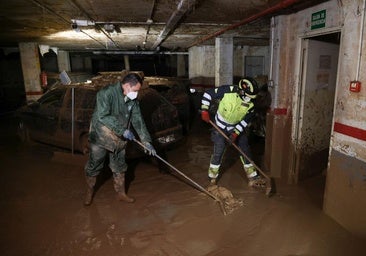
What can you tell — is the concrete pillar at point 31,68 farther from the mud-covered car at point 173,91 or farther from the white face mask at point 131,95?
the white face mask at point 131,95

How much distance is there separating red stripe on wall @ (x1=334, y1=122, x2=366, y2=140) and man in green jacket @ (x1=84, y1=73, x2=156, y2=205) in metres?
2.47

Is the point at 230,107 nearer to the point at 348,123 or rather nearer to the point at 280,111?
the point at 280,111

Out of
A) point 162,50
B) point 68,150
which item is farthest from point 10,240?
point 162,50

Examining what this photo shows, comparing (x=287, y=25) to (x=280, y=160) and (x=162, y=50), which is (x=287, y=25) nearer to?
(x=280, y=160)

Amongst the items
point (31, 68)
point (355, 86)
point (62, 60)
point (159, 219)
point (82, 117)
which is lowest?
point (159, 219)

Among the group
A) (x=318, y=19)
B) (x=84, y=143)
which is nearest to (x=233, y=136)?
(x=318, y=19)

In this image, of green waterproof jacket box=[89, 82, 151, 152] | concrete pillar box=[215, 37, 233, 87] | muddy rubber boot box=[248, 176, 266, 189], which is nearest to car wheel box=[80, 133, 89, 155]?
green waterproof jacket box=[89, 82, 151, 152]

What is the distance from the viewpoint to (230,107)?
4.39 m

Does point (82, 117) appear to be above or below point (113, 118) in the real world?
below

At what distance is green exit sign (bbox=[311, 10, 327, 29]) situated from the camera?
3808 mm

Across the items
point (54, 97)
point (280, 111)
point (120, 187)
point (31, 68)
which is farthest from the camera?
point (31, 68)

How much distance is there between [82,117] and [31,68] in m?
6.33

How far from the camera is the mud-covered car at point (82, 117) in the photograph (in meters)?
5.42

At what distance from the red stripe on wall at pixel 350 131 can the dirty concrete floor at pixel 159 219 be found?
3.95ft
